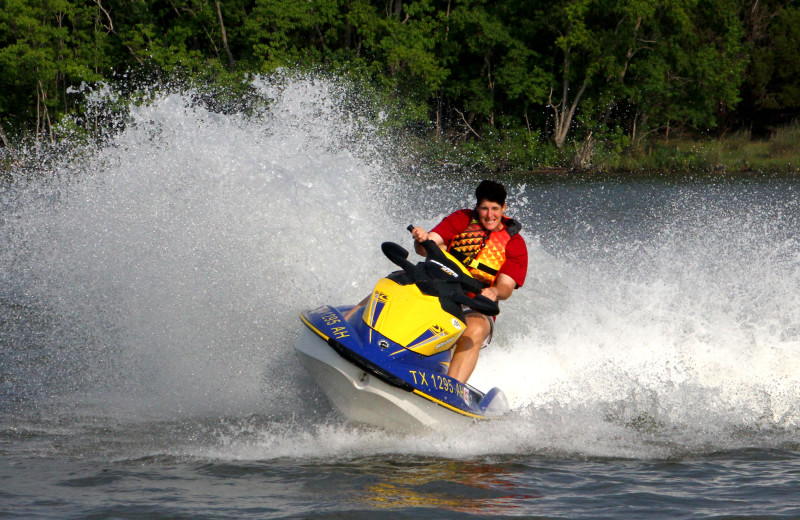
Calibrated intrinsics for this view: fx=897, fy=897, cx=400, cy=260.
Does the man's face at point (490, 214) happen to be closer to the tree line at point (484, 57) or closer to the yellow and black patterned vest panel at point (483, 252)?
the yellow and black patterned vest panel at point (483, 252)

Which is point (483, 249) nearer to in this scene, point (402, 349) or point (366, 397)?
point (402, 349)

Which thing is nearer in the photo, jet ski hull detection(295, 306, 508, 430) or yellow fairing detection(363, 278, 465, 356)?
jet ski hull detection(295, 306, 508, 430)

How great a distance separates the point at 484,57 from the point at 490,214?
29720 millimetres

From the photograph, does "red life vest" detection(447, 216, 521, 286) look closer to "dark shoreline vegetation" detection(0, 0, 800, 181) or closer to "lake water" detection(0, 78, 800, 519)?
"lake water" detection(0, 78, 800, 519)

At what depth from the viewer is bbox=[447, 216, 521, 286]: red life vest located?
621cm

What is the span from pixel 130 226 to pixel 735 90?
3106 cm

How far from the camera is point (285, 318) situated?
22.8 feet

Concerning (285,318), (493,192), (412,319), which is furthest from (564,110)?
(412,319)

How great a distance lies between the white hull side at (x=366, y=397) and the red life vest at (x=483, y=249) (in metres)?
1.18

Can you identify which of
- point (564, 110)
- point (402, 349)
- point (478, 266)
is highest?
point (564, 110)

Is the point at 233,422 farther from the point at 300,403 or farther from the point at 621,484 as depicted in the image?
the point at 621,484

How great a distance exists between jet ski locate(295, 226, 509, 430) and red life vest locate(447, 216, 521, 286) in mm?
379

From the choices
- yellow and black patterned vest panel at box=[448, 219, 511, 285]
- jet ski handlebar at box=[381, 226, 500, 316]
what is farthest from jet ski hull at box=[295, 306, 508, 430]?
yellow and black patterned vest panel at box=[448, 219, 511, 285]

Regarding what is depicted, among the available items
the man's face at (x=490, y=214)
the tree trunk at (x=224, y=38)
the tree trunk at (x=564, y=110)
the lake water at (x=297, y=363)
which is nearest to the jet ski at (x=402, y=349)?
the lake water at (x=297, y=363)
